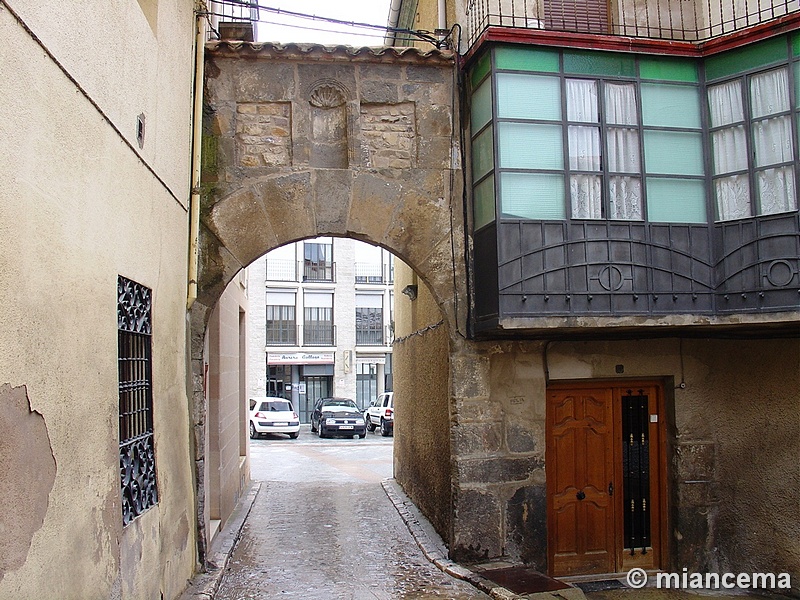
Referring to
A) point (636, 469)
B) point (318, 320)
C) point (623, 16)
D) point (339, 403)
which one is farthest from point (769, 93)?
point (318, 320)

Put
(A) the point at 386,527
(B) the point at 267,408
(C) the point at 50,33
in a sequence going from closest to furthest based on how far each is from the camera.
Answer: (C) the point at 50,33 → (A) the point at 386,527 → (B) the point at 267,408

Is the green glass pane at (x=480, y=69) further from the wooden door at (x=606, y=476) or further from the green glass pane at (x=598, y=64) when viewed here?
the wooden door at (x=606, y=476)

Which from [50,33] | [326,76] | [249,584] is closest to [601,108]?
[326,76]

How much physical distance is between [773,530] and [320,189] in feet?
18.2

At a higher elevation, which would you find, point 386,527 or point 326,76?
point 326,76

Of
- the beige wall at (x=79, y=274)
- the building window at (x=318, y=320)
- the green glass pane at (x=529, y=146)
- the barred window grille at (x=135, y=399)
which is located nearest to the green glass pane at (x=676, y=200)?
the green glass pane at (x=529, y=146)

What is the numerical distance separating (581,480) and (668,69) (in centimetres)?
416

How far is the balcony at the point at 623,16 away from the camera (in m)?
7.58

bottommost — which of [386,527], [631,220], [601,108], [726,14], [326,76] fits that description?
[386,527]

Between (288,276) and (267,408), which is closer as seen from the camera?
(267,408)

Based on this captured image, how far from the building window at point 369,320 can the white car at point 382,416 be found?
716cm

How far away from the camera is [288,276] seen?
3353 cm

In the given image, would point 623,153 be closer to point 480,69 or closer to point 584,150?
point 584,150

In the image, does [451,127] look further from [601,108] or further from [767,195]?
[767,195]
